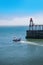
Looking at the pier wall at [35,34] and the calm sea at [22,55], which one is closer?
the calm sea at [22,55]

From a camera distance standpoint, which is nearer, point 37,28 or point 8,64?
point 8,64

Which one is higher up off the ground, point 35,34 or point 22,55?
point 35,34

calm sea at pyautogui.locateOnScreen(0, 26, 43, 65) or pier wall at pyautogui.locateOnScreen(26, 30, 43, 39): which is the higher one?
pier wall at pyautogui.locateOnScreen(26, 30, 43, 39)

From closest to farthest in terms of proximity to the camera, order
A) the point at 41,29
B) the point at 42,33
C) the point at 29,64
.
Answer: the point at 29,64
the point at 42,33
the point at 41,29

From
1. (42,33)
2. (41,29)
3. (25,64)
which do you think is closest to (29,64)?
(25,64)

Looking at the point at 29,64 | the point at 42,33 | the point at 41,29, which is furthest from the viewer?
the point at 41,29

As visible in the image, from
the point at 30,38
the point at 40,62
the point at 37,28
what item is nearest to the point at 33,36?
the point at 30,38

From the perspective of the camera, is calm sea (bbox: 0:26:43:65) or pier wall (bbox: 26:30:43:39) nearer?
calm sea (bbox: 0:26:43:65)

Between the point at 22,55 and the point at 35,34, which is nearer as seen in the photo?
the point at 22,55

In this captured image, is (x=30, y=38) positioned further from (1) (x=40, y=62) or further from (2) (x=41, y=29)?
(1) (x=40, y=62)

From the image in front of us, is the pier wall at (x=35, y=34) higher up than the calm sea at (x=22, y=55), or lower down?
higher up
